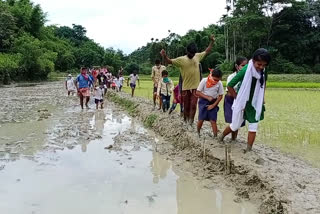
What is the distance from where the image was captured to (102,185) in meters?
4.69

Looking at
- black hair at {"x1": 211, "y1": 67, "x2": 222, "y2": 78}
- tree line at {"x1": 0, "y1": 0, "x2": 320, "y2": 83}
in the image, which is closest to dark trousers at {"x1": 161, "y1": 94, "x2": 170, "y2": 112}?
black hair at {"x1": 211, "y1": 67, "x2": 222, "y2": 78}

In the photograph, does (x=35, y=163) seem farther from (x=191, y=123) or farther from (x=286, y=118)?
(x=286, y=118)

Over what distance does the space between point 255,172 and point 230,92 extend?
1.59 metres

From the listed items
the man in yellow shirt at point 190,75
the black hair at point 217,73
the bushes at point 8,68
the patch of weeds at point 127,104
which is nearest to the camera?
the black hair at point 217,73

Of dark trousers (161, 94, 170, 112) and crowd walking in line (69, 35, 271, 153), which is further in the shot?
dark trousers (161, 94, 170, 112)

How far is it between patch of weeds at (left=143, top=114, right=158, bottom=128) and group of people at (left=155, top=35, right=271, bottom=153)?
808 mm

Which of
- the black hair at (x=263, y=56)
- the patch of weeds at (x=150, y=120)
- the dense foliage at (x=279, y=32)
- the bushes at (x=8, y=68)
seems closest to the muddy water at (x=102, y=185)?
the black hair at (x=263, y=56)

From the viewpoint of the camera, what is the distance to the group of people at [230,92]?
5125 millimetres

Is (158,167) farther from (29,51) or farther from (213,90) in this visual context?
(29,51)

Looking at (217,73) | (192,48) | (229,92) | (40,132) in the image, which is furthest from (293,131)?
(40,132)

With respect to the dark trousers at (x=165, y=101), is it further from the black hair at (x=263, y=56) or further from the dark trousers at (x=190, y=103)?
the black hair at (x=263, y=56)

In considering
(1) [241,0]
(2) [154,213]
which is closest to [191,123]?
(2) [154,213]

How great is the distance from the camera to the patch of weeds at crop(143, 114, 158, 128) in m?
9.63

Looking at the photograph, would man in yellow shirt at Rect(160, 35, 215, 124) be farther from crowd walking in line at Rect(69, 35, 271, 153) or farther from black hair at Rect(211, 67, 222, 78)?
black hair at Rect(211, 67, 222, 78)
